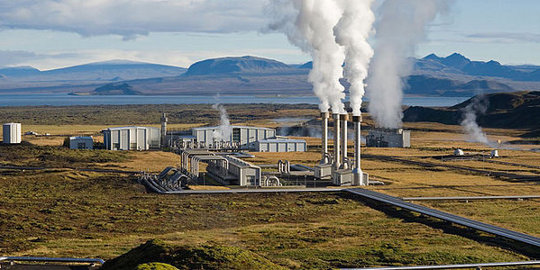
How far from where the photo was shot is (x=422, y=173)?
8525cm

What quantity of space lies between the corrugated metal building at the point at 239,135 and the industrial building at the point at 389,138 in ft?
70.8

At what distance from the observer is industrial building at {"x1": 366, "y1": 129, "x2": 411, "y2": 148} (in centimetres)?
12744

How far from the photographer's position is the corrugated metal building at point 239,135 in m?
117

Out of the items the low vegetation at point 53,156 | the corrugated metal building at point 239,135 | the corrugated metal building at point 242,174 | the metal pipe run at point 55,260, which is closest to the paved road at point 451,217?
the corrugated metal building at point 242,174

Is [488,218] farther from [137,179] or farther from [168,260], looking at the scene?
[137,179]

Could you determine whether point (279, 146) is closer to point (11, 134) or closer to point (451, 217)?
point (11, 134)

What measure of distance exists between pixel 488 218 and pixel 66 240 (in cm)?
2965

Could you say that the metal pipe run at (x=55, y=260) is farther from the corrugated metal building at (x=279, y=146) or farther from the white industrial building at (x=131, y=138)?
the corrugated metal building at (x=279, y=146)

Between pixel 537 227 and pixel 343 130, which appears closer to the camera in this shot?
pixel 537 227

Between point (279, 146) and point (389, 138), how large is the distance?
24.6 metres

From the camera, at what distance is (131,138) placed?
370 feet

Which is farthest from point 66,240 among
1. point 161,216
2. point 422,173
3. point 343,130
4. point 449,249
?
point 422,173

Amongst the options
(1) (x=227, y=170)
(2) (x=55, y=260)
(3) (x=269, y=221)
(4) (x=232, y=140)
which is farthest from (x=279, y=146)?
(2) (x=55, y=260)

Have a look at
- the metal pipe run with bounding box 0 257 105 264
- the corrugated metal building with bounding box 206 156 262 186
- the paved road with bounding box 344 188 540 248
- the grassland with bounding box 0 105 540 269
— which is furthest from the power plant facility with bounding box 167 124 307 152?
the metal pipe run with bounding box 0 257 105 264
